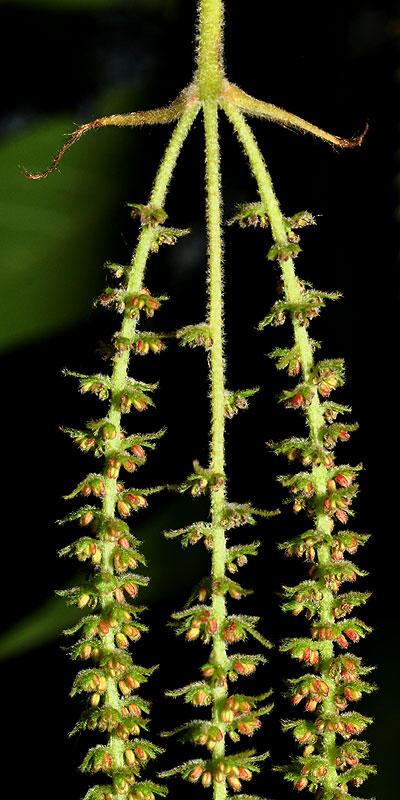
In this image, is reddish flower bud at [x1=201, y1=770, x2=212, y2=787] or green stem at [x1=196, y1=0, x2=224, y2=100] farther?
green stem at [x1=196, y1=0, x2=224, y2=100]

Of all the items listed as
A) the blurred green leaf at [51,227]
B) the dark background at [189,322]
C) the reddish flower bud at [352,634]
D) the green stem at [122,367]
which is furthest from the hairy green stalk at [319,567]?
the blurred green leaf at [51,227]

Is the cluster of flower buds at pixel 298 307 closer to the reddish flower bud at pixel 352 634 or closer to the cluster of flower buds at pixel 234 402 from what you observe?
the cluster of flower buds at pixel 234 402

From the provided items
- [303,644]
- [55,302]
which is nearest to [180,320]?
[55,302]

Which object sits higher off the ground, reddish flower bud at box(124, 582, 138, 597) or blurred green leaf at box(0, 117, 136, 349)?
blurred green leaf at box(0, 117, 136, 349)

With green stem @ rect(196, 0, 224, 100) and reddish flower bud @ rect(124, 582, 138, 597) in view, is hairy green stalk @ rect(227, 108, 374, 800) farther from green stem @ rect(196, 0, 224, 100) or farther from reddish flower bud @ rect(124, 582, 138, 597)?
reddish flower bud @ rect(124, 582, 138, 597)

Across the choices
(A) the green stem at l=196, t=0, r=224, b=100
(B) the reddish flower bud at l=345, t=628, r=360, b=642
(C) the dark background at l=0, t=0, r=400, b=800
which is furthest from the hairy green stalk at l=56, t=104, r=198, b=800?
(C) the dark background at l=0, t=0, r=400, b=800
